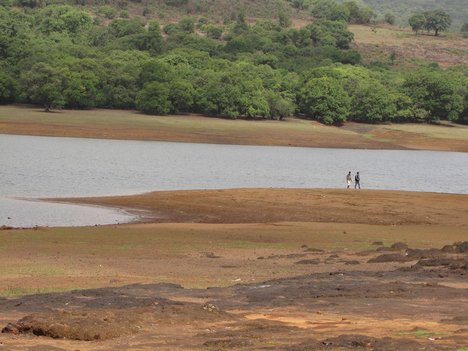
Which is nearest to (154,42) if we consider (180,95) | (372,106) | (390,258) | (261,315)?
(372,106)

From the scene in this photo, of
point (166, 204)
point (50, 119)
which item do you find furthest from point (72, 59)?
point (166, 204)

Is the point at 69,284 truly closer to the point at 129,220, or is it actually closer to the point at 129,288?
the point at 129,288

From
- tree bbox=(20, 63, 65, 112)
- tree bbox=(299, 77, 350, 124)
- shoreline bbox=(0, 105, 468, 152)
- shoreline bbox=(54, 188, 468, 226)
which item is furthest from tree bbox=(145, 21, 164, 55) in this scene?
shoreline bbox=(54, 188, 468, 226)

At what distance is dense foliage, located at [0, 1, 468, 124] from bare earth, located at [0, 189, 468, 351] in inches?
2644

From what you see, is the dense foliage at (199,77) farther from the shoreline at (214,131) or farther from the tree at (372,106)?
the shoreline at (214,131)

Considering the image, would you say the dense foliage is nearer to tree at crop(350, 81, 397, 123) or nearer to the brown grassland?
tree at crop(350, 81, 397, 123)

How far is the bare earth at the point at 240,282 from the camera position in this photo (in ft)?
52.9

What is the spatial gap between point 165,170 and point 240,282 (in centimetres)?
4511

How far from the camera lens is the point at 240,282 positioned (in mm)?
24484

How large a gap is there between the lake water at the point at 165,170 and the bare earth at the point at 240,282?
623 centimetres

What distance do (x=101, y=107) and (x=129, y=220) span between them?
75.6 m

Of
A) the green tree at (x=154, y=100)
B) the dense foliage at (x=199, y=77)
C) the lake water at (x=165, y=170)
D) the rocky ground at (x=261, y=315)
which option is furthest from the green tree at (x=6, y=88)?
the rocky ground at (x=261, y=315)

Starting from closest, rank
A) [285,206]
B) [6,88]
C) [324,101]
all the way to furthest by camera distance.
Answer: [285,206] < [6,88] < [324,101]

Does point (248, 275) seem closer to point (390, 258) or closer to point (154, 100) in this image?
point (390, 258)
